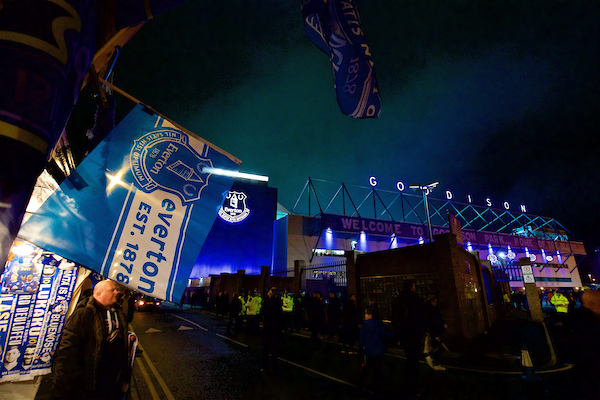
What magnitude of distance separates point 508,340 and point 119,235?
1551 cm

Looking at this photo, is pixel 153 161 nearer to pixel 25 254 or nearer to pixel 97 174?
pixel 97 174

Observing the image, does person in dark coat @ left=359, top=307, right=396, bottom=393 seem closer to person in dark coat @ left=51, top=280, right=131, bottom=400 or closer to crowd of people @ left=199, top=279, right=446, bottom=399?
crowd of people @ left=199, top=279, right=446, bottom=399

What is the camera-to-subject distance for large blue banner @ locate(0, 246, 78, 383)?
14.8ft

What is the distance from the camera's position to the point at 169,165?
3.04 m

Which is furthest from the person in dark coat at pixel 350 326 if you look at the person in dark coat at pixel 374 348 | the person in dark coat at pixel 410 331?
the person in dark coat at pixel 410 331

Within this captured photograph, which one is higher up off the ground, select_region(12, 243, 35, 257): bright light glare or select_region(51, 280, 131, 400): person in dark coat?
select_region(12, 243, 35, 257): bright light glare

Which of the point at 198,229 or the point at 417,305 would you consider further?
the point at 417,305

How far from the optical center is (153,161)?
298cm

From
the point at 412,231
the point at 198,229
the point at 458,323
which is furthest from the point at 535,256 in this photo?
the point at 198,229

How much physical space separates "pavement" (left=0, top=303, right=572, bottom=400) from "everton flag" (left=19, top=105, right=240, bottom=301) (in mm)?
4293

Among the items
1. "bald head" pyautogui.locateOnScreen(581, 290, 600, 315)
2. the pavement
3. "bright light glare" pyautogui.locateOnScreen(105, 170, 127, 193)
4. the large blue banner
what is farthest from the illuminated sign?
"bald head" pyautogui.locateOnScreen(581, 290, 600, 315)

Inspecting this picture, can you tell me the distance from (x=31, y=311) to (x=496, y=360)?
38.9 feet

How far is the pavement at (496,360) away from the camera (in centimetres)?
472

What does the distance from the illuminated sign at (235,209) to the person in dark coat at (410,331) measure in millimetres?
31345
